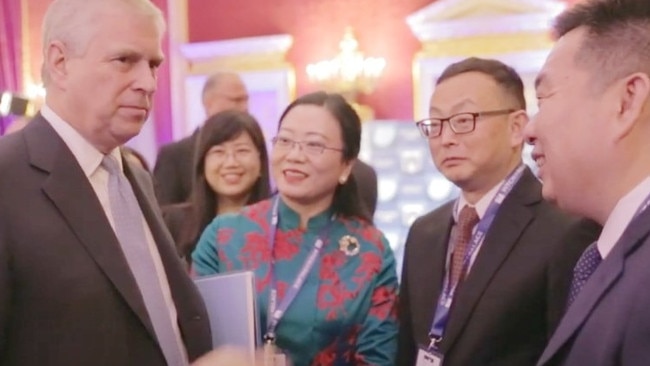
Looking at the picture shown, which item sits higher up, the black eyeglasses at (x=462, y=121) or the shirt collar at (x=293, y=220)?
the black eyeglasses at (x=462, y=121)

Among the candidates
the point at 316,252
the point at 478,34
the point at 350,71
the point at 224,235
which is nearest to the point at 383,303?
the point at 316,252

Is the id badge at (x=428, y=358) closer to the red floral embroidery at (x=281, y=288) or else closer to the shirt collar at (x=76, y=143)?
the red floral embroidery at (x=281, y=288)

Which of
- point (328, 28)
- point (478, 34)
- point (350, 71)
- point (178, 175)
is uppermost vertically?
point (328, 28)

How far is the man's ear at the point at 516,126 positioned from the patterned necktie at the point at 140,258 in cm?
99

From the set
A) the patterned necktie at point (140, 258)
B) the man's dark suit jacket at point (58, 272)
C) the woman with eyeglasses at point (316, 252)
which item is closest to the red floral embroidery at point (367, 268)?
the woman with eyeglasses at point (316, 252)

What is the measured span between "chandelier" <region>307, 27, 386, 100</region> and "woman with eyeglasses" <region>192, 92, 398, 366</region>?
4.24 metres

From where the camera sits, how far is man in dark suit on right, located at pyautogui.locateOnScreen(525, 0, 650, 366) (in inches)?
47.0

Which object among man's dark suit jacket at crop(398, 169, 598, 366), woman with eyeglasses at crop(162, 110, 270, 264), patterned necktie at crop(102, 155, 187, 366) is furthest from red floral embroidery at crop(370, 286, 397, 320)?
woman with eyeglasses at crop(162, 110, 270, 264)

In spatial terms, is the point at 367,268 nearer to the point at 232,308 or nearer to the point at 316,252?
the point at 316,252

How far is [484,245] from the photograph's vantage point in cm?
204

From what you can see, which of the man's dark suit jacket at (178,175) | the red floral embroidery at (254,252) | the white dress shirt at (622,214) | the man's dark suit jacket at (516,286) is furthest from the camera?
the man's dark suit jacket at (178,175)

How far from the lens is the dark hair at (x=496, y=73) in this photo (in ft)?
7.29

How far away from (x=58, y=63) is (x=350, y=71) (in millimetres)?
5085

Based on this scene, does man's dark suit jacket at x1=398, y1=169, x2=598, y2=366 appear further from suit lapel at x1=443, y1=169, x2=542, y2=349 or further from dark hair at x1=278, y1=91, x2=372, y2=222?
dark hair at x1=278, y1=91, x2=372, y2=222
